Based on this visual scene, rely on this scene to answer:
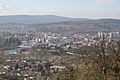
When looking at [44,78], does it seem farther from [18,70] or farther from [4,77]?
[18,70]

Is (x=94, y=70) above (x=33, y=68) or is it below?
above

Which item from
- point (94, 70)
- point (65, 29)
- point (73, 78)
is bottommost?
point (65, 29)

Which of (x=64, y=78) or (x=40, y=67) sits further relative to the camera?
(x=40, y=67)

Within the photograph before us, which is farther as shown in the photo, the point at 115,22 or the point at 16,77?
the point at 115,22

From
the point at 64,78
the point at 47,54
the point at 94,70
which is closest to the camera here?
the point at 94,70

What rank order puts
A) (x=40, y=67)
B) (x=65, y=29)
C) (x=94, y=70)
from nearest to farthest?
(x=94, y=70)
(x=40, y=67)
(x=65, y=29)

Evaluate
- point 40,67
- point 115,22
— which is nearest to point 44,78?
point 40,67

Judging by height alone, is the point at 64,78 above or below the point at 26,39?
above

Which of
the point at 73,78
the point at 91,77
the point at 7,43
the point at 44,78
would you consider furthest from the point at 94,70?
the point at 7,43

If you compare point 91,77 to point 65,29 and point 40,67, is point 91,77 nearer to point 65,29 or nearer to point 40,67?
point 40,67
